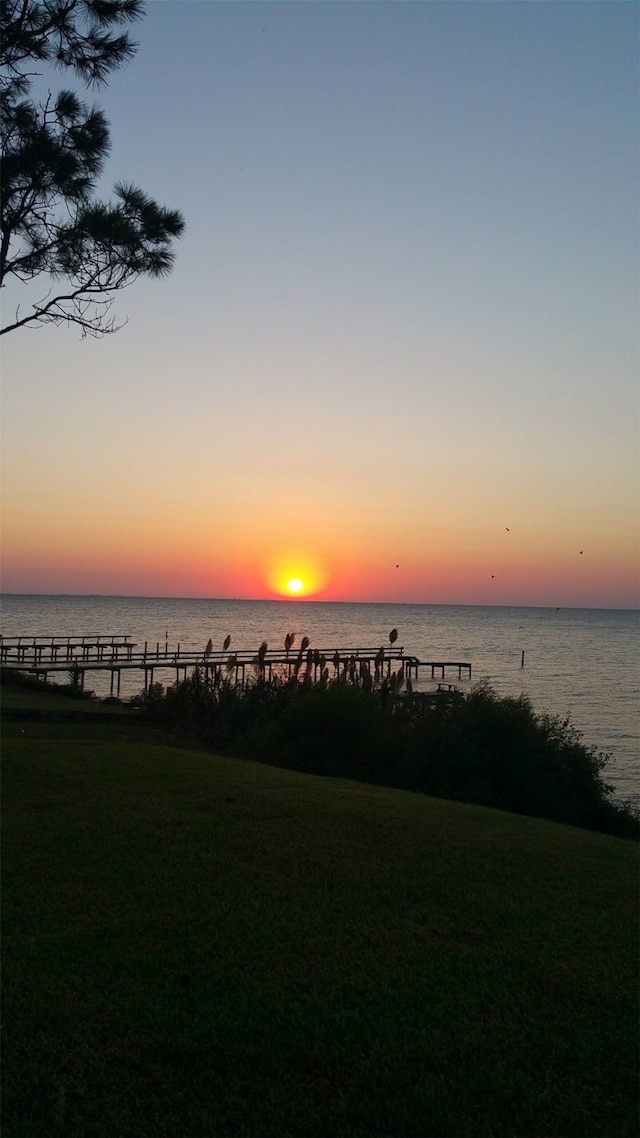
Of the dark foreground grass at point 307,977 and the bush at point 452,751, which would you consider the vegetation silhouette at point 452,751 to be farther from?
the dark foreground grass at point 307,977

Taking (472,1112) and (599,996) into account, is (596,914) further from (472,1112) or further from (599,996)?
(472,1112)

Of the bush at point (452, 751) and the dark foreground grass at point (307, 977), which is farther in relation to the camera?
the bush at point (452, 751)

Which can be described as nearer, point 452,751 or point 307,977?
point 307,977

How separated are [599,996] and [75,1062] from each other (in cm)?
313

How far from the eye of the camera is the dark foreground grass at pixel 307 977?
4.08 metres

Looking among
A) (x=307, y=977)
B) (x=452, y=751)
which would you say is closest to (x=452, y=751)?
(x=452, y=751)

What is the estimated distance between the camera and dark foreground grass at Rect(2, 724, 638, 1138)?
4.08 m

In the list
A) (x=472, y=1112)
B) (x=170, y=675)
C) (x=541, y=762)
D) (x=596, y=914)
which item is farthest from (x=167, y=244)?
(x=170, y=675)

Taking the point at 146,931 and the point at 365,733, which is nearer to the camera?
the point at 146,931

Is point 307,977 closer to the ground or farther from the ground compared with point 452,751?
farther from the ground

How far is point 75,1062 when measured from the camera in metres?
4.33

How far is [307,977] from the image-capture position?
Answer: 206 inches

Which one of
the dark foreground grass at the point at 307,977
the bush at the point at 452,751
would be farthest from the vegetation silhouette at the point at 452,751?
the dark foreground grass at the point at 307,977

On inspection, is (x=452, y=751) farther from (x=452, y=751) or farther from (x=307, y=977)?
(x=307, y=977)
